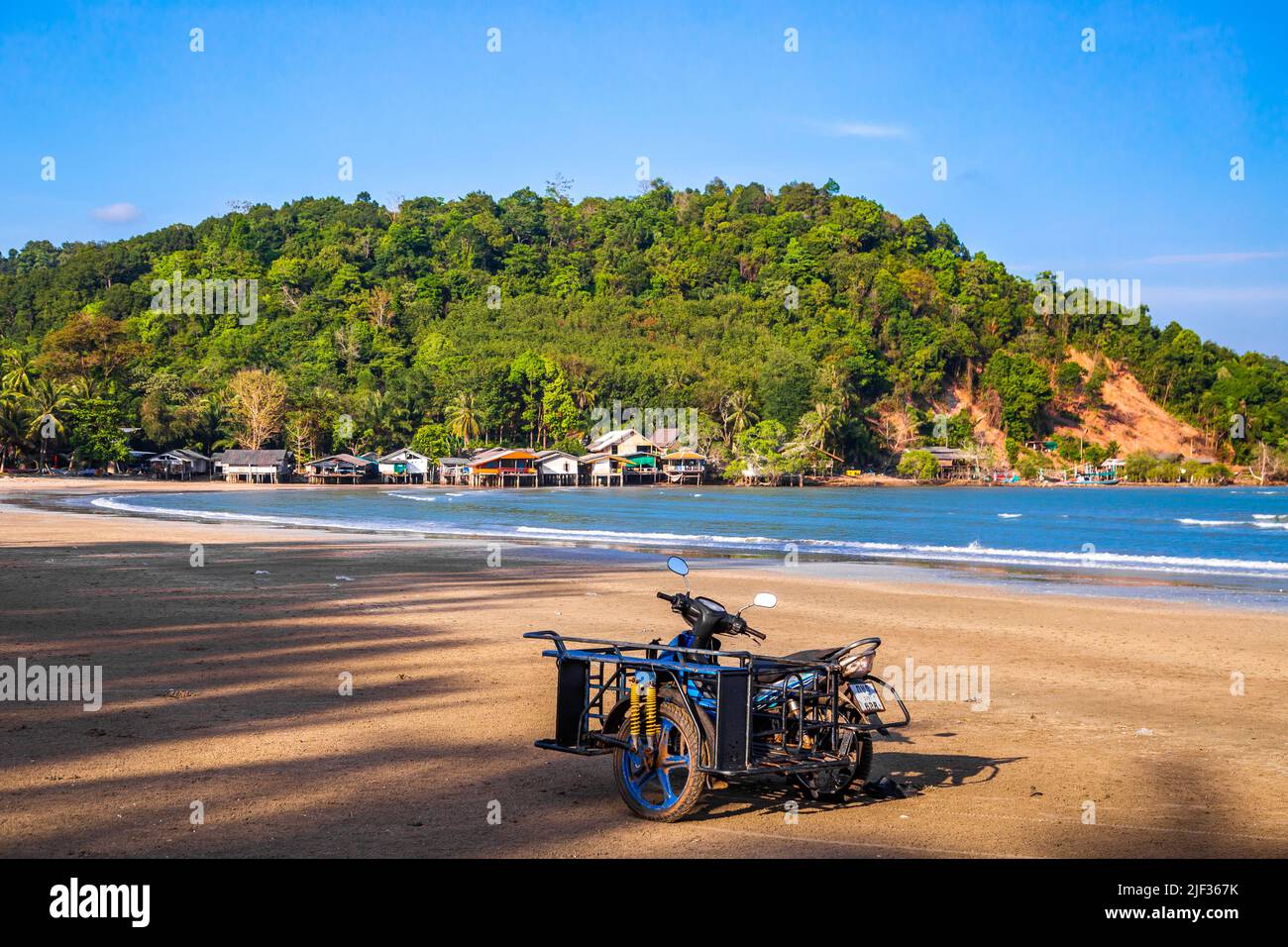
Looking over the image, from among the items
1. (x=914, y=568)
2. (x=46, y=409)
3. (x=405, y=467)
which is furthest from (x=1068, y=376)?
(x=914, y=568)

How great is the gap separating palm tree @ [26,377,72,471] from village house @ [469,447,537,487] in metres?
40.3

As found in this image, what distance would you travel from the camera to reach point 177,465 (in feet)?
380

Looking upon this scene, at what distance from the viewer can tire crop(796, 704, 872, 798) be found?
7477mm

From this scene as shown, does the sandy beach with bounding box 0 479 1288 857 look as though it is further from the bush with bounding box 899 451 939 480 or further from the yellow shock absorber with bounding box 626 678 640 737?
the bush with bounding box 899 451 939 480

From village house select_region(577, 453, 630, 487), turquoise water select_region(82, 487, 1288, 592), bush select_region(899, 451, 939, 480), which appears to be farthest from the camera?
bush select_region(899, 451, 939, 480)

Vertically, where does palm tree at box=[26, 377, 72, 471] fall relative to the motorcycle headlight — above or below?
above

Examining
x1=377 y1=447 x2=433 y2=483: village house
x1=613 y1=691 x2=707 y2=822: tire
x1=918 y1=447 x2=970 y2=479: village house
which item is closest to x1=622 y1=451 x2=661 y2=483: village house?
x1=377 y1=447 x2=433 y2=483: village house

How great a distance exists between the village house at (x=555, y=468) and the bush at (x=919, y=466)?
1765 inches

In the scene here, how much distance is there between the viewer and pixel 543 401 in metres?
135

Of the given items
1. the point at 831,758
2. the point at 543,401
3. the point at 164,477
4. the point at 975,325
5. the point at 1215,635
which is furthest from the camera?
the point at 975,325

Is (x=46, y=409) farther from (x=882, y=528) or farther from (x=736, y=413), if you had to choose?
(x=882, y=528)
